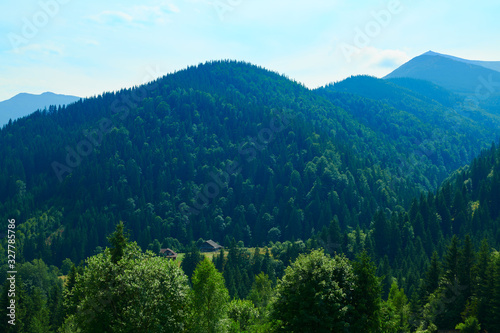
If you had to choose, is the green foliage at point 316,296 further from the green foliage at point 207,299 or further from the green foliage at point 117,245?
the green foliage at point 117,245

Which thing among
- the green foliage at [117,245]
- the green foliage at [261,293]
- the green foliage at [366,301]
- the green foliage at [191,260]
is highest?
the green foliage at [117,245]

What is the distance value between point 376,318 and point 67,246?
544ft

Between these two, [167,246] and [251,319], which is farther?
[167,246]

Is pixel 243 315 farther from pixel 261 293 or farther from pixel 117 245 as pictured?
pixel 261 293

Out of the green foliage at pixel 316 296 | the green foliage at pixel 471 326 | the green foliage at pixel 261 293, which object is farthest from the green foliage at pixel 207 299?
the green foliage at pixel 261 293

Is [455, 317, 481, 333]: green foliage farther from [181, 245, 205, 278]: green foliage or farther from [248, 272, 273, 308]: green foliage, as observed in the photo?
[181, 245, 205, 278]: green foliage

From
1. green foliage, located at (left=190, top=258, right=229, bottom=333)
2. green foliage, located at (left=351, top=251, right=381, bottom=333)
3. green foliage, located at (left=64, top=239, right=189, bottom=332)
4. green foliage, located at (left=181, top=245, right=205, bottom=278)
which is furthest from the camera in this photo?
green foliage, located at (left=181, top=245, right=205, bottom=278)

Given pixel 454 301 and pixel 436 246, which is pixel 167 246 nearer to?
pixel 436 246

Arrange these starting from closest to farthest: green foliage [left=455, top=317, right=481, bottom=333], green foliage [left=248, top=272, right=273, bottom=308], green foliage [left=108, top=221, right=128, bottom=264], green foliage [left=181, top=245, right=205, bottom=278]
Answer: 1. green foliage [left=108, top=221, right=128, bottom=264]
2. green foliage [left=455, top=317, right=481, bottom=333]
3. green foliage [left=248, top=272, right=273, bottom=308]
4. green foliage [left=181, top=245, right=205, bottom=278]

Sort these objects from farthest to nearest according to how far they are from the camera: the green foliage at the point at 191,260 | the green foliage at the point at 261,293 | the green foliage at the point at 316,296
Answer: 1. the green foliage at the point at 191,260
2. the green foliage at the point at 261,293
3. the green foliage at the point at 316,296

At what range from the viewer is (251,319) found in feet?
216

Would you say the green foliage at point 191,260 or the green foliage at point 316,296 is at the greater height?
the green foliage at point 316,296

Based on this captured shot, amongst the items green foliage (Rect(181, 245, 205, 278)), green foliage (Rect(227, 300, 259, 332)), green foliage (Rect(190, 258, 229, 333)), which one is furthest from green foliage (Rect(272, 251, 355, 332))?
green foliage (Rect(181, 245, 205, 278))

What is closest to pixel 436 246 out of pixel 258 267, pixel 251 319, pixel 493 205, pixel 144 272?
pixel 493 205
